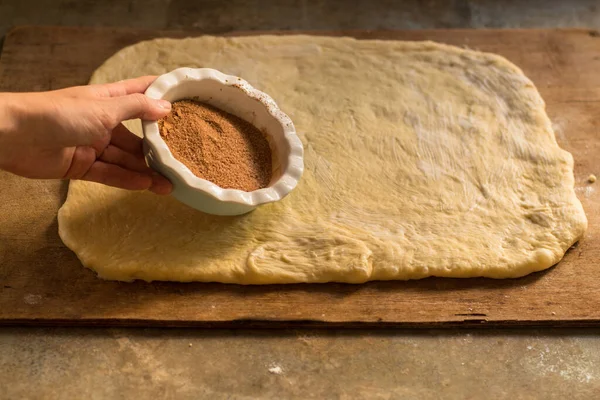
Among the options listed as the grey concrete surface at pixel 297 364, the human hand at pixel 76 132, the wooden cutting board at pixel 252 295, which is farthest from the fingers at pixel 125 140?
the grey concrete surface at pixel 297 364

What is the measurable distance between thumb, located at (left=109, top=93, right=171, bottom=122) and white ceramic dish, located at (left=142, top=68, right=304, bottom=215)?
30 millimetres

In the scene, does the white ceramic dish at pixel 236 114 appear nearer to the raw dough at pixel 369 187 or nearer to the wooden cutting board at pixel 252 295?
the raw dough at pixel 369 187

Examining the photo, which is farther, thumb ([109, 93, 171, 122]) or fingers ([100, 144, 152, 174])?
fingers ([100, 144, 152, 174])

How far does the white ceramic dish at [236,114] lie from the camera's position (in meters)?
1.53

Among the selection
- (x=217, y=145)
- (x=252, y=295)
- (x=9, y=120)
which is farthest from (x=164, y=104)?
(x=252, y=295)

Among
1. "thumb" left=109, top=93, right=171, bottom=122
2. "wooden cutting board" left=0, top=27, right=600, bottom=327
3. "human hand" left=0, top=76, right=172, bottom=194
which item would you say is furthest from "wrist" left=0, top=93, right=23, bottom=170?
"wooden cutting board" left=0, top=27, right=600, bottom=327

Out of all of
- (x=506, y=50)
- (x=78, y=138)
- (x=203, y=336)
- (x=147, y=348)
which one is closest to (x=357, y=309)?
(x=203, y=336)

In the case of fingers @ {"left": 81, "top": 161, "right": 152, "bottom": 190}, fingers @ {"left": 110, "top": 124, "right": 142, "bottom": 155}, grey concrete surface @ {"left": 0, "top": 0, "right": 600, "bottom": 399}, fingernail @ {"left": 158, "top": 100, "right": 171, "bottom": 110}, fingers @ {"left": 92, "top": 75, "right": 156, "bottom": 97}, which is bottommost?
grey concrete surface @ {"left": 0, "top": 0, "right": 600, "bottom": 399}

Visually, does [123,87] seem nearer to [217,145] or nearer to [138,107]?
[138,107]

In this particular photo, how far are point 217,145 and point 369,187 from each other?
0.54 m

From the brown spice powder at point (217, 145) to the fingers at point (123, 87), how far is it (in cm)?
12

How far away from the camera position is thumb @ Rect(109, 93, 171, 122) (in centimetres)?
149

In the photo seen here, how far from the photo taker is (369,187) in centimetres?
190

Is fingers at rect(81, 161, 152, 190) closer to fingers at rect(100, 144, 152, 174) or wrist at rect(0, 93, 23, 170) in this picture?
fingers at rect(100, 144, 152, 174)
